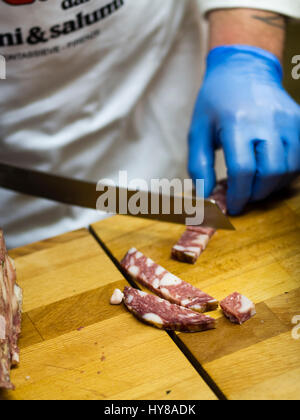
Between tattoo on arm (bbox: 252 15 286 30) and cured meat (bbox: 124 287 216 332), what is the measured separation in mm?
1306

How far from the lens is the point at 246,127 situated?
A: 77.7 inches

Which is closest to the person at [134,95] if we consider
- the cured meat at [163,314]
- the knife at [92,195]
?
the knife at [92,195]

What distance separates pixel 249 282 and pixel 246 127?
2.05 ft

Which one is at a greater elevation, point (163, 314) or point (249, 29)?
point (249, 29)

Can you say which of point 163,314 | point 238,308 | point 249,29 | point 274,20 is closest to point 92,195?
point 163,314

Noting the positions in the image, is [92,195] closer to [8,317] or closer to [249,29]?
[8,317]

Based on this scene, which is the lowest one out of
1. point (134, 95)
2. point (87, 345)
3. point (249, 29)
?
point (87, 345)

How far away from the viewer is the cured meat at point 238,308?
150 cm

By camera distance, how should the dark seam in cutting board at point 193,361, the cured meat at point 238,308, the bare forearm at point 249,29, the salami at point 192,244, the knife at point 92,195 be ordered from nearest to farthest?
the dark seam in cutting board at point 193,361 < the cured meat at point 238,308 < the salami at point 192,244 < the knife at point 92,195 < the bare forearm at point 249,29

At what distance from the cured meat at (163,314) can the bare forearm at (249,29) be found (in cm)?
119

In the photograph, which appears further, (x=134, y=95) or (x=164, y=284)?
(x=134, y=95)

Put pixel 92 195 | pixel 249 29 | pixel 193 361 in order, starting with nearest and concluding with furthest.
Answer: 1. pixel 193 361
2. pixel 92 195
3. pixel 249 29

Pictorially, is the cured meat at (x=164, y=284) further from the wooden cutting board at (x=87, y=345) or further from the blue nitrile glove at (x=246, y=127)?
the blue nitrile glove at (x=246, y=127)

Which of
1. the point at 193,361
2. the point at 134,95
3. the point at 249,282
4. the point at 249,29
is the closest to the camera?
the point at 193,361
